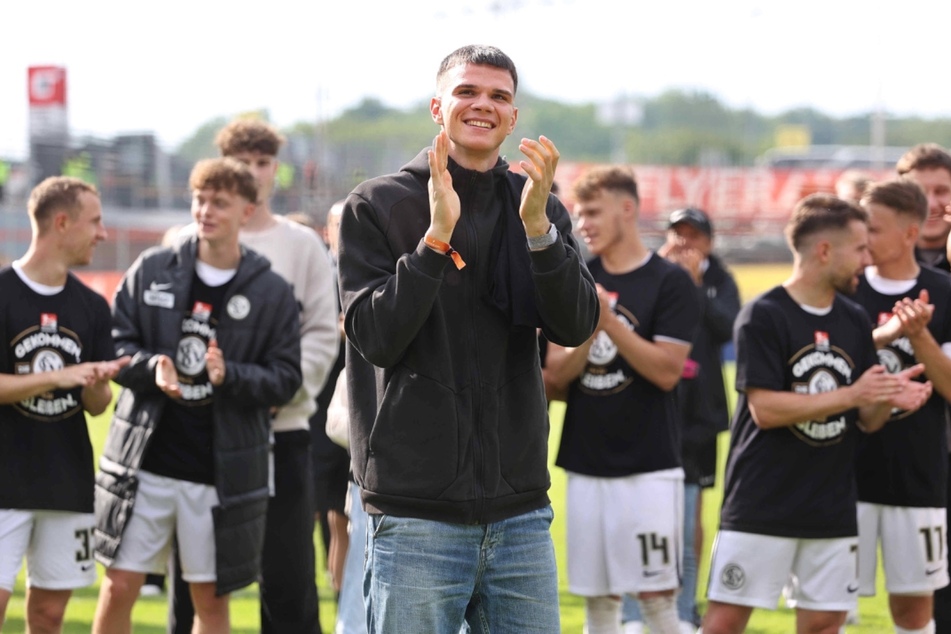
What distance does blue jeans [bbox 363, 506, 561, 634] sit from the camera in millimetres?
3621

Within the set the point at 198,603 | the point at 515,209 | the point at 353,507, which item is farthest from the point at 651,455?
the point at 515,209

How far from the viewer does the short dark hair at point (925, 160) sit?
7074 mm

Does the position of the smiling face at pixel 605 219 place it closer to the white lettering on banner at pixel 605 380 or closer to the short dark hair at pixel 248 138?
the white lettering on banner at pixel 605 380

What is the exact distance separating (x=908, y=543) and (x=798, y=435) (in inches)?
34.0

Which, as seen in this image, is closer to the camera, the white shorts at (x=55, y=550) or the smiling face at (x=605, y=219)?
the white shorts at (x=55, y=550)

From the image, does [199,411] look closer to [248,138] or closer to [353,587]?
[353,587]

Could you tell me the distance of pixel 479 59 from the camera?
370cm

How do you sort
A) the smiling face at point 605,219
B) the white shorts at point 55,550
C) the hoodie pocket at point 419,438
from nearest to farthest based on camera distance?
the hoodie pocket at point 419,438, the white shorts at point 55,550, the smiling face at point 605,219

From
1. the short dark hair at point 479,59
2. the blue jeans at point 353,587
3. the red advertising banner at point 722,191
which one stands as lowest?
the blue jeans at point 353,587

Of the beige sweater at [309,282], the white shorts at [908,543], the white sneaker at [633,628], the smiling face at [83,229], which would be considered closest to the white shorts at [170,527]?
the beige sweater at [309,282]

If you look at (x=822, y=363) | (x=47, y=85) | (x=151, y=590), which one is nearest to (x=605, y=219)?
(x=822, y=363)

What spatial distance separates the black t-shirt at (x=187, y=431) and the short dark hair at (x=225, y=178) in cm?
73

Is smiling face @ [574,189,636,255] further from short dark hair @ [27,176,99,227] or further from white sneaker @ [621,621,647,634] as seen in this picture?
short dark hair @ [27,176,99,227]

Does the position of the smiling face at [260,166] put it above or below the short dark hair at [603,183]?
above
